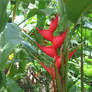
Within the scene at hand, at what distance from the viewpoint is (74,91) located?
2.49ft

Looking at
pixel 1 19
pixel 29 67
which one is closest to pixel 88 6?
pixel 1 19

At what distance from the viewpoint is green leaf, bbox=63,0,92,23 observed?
19.1 inches

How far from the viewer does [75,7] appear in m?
0.50

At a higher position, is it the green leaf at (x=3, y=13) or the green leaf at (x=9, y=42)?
the green leaf at (x=3, y=13)

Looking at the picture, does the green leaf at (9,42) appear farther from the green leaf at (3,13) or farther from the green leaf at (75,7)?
the green leaf at (75,7)

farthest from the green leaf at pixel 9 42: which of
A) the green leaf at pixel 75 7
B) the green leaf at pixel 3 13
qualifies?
the green leaf at pixel 75 7

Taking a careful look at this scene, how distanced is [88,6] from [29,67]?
879 mm

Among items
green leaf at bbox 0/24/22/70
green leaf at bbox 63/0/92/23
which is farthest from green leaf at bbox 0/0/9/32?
green leaf at bbox 63/0/92/23

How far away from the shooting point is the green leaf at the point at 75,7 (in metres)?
0.49

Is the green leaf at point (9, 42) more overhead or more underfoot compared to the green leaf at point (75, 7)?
more underfoot

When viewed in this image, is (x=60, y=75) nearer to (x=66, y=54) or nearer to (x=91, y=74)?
(x=66, y=54)

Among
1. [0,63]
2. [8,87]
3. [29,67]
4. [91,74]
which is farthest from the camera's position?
[29,67]

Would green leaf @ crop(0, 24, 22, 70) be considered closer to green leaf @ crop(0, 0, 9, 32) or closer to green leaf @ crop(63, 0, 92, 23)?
green leaf @ crop(0, 0, 9, 32)

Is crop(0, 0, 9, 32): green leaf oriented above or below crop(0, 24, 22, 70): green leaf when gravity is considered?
above
